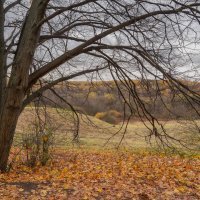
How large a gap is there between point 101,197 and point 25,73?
3.27 metres

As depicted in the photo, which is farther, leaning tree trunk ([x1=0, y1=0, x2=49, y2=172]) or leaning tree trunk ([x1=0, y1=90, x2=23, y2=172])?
leaning tree trunk ([x1=0, y1=90, x2=23, y2=172])

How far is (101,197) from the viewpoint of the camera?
6555mm

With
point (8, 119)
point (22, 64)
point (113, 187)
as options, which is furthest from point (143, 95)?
point (8, 119)

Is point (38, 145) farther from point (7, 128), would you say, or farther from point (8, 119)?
point (8, 119)

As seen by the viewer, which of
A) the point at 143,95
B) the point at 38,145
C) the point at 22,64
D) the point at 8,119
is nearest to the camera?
the point at 22,64

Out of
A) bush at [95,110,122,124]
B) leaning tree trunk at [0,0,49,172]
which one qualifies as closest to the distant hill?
leaning tree trunk at [0,0,49,172]

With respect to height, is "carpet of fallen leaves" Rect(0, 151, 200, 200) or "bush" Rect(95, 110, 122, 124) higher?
"bush" Rect(95, 110, 122, 124)

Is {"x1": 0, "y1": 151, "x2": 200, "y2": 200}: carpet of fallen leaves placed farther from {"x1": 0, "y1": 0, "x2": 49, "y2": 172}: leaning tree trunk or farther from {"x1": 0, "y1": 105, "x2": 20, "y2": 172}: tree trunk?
{"x1": 0, "y1": 0, "x2": 49, "y2": 172}: leaning tree trunk

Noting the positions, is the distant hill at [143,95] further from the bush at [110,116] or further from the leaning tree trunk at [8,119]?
the bush at [110,116]

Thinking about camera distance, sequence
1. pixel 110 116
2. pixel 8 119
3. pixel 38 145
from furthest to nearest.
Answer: pixel 110 116, pixel 38 145, pixel 8 119

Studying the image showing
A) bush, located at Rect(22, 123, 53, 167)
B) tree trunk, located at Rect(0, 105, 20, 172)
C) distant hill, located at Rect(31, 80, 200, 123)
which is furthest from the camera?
bush, located at Rect(22, 123, 53, 167)

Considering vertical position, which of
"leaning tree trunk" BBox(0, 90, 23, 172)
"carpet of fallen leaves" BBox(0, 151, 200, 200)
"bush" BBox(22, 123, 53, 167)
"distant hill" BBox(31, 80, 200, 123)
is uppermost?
"distant hill" BBox(31, 80, 200, 123)

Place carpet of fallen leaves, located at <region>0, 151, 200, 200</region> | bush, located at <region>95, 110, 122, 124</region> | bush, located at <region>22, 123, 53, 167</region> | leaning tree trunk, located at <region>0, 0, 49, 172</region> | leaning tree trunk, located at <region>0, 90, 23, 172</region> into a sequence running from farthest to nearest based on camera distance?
bush, located at <region>95, 110, 122, 124</region> → bush, located at <region>22, 123, 53, 167</region> → leaning tree trunk, located at <region>0, 90, 23, 172</region> → leaning tree trunk, located at <region>0, 0, 49, 172</region> → carpet of fallen leaves, located at <region>0, 151, 200, 200</region>

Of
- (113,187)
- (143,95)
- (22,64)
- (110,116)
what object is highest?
(22,64)
